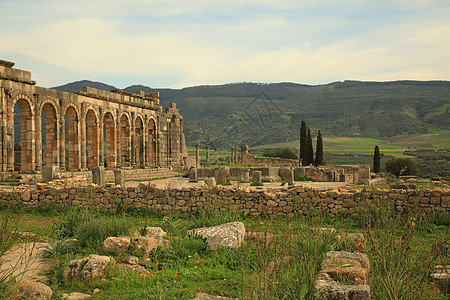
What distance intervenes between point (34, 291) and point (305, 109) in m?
143

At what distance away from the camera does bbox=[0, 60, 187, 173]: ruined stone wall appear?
2288 cm

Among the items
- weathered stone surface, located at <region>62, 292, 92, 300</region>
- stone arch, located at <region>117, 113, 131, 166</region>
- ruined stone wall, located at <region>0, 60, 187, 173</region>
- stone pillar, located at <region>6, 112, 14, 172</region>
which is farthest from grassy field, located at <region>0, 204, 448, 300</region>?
stone arch, located at <region>117, 113, 131, 166</region>

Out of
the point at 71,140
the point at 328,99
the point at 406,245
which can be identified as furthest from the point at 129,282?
the point at 328,99

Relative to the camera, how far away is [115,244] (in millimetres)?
7508

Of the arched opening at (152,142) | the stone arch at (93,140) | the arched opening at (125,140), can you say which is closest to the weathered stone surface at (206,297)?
the stone arch at (93,140)

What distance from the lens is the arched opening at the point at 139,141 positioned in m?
36.6

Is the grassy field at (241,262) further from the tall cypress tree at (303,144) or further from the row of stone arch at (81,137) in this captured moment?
the tall cypress tree at (303,144)

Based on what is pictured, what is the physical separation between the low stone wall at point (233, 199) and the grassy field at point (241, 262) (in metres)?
1.59

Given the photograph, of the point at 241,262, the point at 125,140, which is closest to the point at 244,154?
the point at 125,140

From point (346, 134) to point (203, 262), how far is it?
392 feet

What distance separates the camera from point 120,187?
12875 millimetres

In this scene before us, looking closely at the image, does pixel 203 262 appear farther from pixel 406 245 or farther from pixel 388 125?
pixel 388 125

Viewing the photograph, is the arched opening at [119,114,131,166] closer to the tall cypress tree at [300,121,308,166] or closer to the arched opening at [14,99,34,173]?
the arched opening at [14,99,34,173]

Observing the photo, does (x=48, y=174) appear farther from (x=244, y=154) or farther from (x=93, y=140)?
(x=244, y=154)
